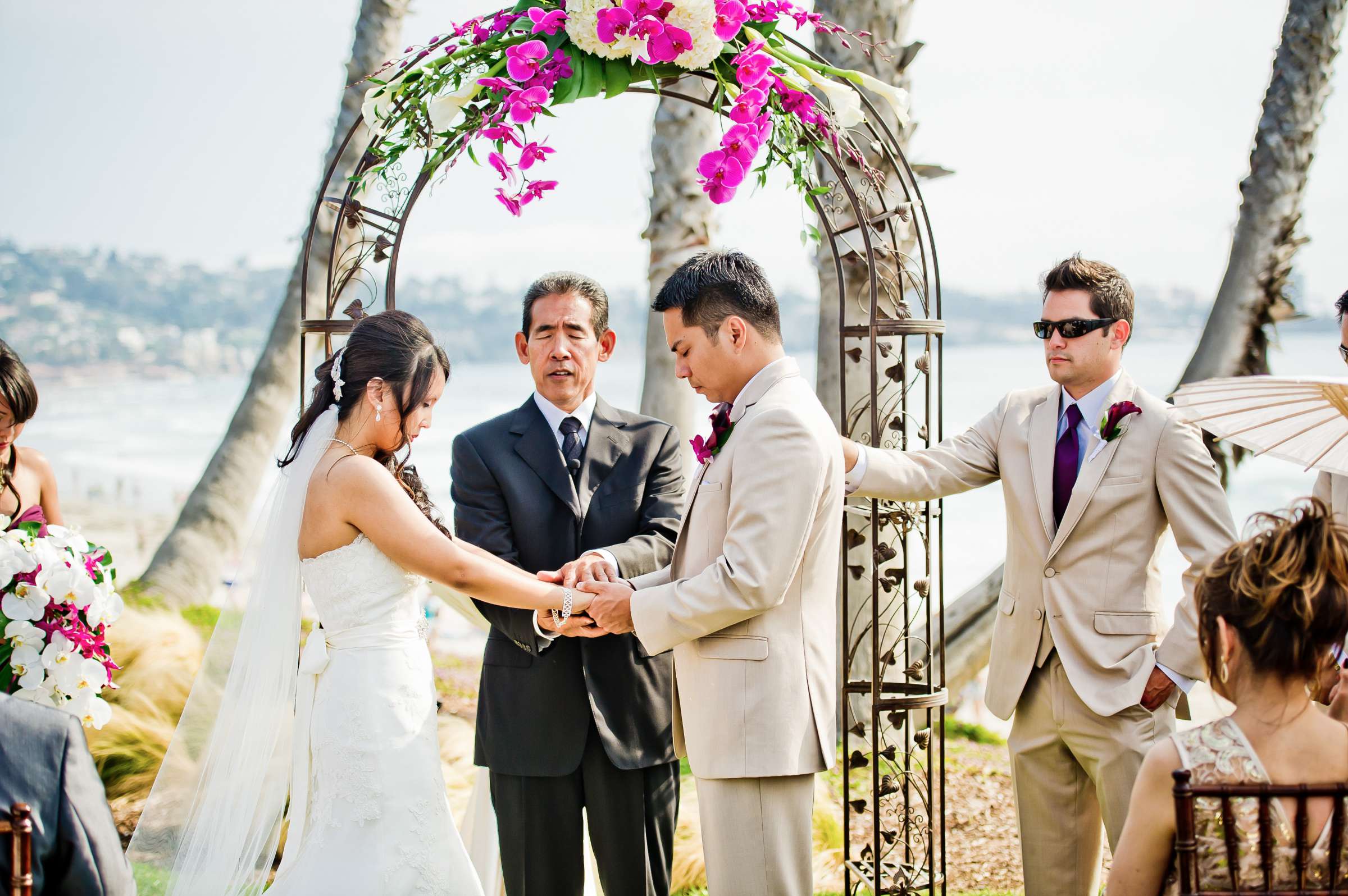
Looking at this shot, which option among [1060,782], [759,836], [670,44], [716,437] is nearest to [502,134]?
[670,44]

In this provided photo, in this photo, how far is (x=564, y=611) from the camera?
338 cm

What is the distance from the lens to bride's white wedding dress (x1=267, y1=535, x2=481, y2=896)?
9.76 ft

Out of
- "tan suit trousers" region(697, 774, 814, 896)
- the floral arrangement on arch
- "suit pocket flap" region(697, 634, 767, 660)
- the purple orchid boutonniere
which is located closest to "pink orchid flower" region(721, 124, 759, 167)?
the floral arrangement on arch

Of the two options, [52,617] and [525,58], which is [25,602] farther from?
[525,58]

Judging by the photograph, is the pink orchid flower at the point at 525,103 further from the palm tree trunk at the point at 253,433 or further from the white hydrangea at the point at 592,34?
the palm tree trunk at the point at 253,433

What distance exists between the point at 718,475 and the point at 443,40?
174 centimetres

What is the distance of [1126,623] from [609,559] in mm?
1606

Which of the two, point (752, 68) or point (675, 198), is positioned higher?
point (675, 198)

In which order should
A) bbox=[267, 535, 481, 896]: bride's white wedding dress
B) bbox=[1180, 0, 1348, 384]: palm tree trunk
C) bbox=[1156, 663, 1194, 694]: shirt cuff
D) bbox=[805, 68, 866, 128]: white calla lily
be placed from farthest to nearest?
bbox=[1180, 0, 1348, 384]: palm tree trunk < bbox=[805, 68, 866, 128]: white calla lily < bbox=[1156, 663, 1194, 694]: shirt cuff < bbox=[267, 535, 481, 896]: bride's white wedding dress

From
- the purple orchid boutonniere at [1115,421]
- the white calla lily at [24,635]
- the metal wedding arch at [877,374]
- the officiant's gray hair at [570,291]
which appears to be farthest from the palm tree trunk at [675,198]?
the white calla lily at [24,635]

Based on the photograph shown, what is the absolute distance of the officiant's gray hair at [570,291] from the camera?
3.81m

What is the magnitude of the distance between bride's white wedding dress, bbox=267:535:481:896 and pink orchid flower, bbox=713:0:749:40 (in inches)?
73.5

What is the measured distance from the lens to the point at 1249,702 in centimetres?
213

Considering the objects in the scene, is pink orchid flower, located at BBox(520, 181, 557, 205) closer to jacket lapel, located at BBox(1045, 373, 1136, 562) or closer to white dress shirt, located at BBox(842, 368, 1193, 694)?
white dress shirt, located at BBox(842, 368, 1193, 694)
